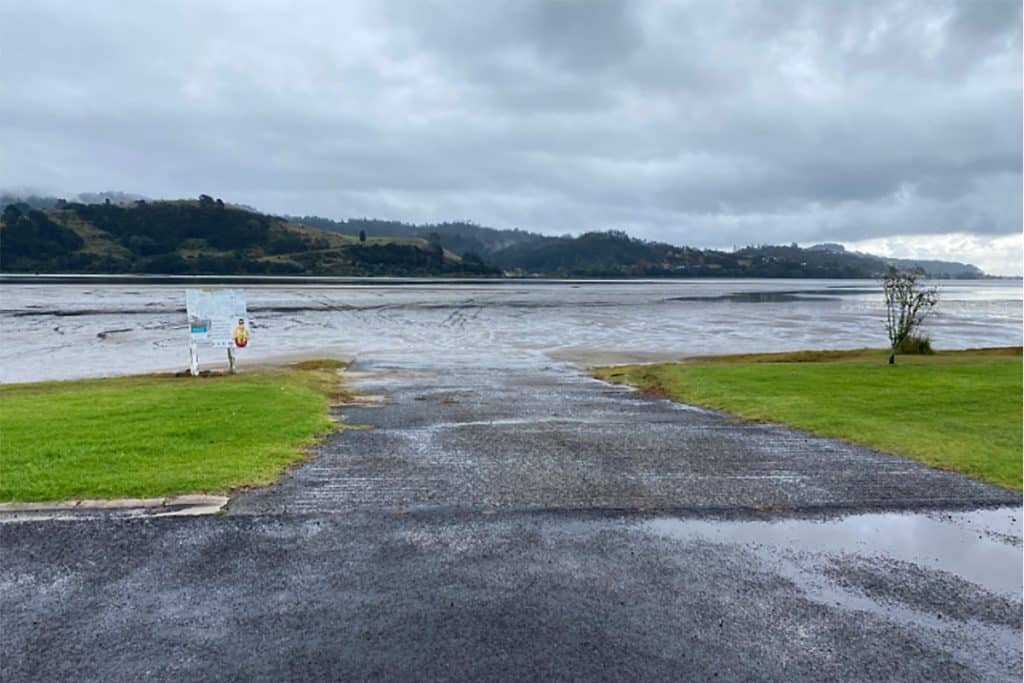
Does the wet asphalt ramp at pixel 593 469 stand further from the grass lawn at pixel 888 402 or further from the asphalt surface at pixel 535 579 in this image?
the grass lawn at pixel 888 402

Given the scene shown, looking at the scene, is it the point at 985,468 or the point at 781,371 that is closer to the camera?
the point at 985,468

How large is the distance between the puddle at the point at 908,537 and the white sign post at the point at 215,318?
56.5ft

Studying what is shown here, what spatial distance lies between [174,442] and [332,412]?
4.53 meters

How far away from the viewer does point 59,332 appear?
4247 centimetres

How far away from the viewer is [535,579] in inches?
223

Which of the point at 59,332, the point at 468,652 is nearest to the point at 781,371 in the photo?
the point at 468,652

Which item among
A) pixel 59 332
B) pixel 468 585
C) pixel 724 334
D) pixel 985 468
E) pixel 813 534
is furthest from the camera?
pixel 724 334

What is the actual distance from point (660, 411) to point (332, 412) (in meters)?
7.51

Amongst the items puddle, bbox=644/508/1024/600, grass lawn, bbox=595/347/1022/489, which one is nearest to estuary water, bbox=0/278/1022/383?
grass lawn, bbox=595/347/1022/489

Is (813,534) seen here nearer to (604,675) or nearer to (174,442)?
(604,675)

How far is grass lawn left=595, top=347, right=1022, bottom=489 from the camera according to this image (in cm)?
1084

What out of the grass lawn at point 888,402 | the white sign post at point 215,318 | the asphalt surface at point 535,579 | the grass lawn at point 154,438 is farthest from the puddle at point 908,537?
the white sign post at point 215,318

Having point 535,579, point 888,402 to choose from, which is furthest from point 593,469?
point 888,402

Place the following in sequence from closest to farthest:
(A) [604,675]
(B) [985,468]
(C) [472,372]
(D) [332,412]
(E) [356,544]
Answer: (A) [604,675]
(E) [356,544]
(B) [985,468]
(D) [332,412]
(C) [472,372]
